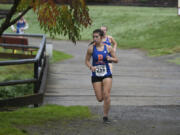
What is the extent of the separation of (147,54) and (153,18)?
12.1m

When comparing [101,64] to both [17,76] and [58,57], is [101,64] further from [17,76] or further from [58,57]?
[58,57]

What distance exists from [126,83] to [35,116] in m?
6.65

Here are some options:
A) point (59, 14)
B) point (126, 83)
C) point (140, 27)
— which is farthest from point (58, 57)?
point (59, 14)

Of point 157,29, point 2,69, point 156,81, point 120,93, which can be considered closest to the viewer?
point 120,93

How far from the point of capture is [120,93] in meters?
13.6

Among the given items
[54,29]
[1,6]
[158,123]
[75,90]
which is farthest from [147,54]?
[1,6]

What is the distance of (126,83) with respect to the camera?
15820mm

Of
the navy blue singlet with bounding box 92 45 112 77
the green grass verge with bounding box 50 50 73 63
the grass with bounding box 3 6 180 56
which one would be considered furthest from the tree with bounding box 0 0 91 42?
the grass with bounding box 3 6 180 56

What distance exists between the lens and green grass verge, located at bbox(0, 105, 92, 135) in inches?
324

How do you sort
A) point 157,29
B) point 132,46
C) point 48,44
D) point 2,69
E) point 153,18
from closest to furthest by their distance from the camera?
point 2,69
point 48,44
point 132,46
point 157,29
point 153,18

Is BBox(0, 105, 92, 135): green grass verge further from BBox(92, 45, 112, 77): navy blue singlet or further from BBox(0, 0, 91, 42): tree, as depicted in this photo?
BBox(0, 0, 91, 42): tree

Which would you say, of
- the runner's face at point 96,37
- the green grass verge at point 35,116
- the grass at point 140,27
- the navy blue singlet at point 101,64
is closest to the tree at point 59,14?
the runner's face at point 96,37

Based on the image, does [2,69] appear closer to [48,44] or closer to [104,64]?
[48,44]

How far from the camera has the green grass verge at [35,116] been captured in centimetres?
823
